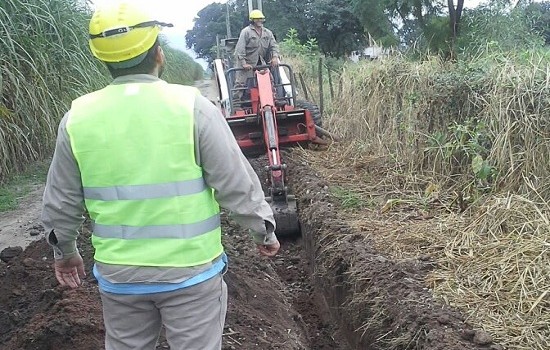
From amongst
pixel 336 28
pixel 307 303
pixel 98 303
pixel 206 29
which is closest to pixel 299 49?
pixel 336 28

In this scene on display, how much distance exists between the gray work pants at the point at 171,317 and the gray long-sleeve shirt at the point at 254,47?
7656 mm

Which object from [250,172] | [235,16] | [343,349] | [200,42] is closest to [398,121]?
[343,349]

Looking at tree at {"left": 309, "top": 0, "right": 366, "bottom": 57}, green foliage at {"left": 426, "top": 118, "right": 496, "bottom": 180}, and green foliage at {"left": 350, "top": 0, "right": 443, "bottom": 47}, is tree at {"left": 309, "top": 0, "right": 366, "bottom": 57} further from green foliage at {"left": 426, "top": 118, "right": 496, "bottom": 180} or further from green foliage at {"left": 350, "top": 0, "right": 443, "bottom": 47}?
green foliage at {"left": 426, "top": 118, "right": 496, "bottom": 180}

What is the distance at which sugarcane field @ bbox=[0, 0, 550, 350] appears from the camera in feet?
8.13

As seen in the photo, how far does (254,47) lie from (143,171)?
7.90 meters

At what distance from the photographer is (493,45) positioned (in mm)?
6715

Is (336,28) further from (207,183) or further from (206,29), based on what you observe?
(206,29)

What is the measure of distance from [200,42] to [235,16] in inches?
628

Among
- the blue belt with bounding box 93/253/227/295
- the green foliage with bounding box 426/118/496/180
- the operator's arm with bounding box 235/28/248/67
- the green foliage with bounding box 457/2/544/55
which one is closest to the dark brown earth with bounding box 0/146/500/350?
the green foliage with bounding box 426/118/496/180

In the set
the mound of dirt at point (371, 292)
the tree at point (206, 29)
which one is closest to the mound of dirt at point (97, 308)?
the mound of dirt at point (371, 292)

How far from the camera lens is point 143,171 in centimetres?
239

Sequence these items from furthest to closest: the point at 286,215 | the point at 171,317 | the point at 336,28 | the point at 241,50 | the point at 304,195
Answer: the point at 336,28 → the point at 241,50 → the point at 304,195 → the point at 286,215 → the point at 171,317

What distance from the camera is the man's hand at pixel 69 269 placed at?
2.79 metres

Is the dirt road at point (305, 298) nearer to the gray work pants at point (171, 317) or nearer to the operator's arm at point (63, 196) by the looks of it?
the gray work pants at point (171, 317)
